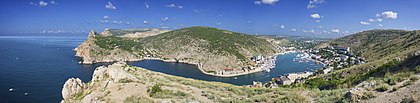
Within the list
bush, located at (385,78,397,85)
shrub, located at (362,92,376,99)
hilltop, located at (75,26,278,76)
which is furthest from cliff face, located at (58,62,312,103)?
hilltop, located at (75,26,278,76)

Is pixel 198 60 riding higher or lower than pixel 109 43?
lower

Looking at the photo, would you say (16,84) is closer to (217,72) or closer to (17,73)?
(17,73)

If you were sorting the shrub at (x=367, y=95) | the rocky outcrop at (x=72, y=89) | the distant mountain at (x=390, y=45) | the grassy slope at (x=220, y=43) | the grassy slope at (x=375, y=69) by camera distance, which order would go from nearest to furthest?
the shrub at (x=367, y=95)
the grassy slope at (x=375, y=69)
the rocky outcrop at (x=72, y=89)
the distant mountain at (x=390, y=45)
the grassy slope at (x=220, y=43)

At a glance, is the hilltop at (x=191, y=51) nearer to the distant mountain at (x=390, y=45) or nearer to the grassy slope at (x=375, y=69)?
the distant mountain at (x=390, y=45)

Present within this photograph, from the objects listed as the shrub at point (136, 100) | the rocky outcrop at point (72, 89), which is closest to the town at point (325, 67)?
the rocky outcrop at point (72, 89)

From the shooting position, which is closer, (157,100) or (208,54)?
(157,100)

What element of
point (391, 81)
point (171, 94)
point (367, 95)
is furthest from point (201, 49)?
point (367, 95)

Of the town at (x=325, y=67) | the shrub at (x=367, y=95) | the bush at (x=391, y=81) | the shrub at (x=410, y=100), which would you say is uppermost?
the bush at (x=391, y=81)

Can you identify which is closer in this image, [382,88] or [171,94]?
[382,88]

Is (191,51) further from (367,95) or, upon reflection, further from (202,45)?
(367,95)

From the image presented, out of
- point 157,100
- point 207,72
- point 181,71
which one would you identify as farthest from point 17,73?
point 157,100

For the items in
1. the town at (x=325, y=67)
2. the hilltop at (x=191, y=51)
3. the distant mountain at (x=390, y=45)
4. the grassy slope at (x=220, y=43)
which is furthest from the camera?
the grassy slope at (x=220, y=43)
